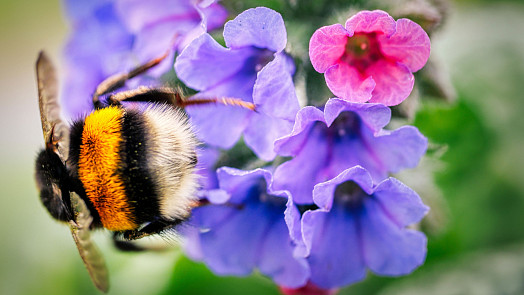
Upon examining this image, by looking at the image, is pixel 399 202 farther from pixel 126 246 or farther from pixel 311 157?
pixel 126 246

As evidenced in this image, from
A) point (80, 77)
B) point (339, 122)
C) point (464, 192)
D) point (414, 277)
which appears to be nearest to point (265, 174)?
point (339, 122)

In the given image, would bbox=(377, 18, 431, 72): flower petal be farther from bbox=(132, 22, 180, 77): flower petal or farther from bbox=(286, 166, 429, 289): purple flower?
bbox=(132, 22, 180, 77): flower petal

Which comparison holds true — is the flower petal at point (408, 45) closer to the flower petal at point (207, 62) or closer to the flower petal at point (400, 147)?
the flower petal at point (400, 147)

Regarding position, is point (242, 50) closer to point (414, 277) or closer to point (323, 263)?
point (323, 263)

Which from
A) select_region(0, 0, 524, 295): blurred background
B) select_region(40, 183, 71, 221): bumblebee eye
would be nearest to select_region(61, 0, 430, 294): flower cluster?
select_region(40, 183, 71, 221): bumblebee eye

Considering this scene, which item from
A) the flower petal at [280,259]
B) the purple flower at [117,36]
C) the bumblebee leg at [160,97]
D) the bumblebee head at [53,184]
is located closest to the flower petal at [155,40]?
the purple flower at [117,36]

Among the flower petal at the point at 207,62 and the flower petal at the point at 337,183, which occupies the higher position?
the flower petal at the point at 207,62

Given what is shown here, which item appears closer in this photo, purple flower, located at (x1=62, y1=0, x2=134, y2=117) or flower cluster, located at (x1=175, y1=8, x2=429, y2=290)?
flower cluster, located at (x1=175, y1=8, x2=429, y2=290)
